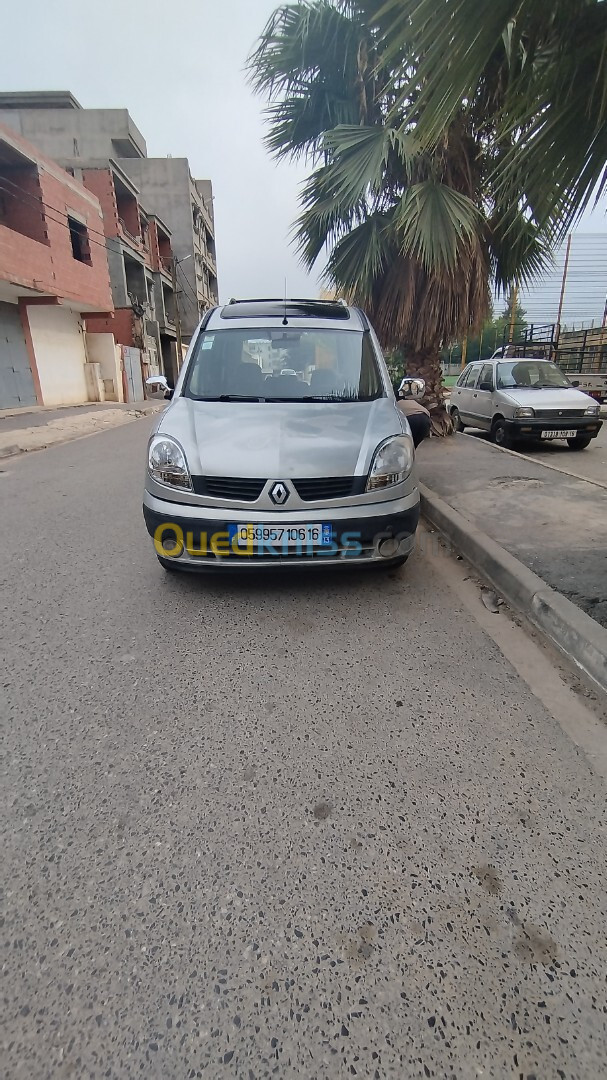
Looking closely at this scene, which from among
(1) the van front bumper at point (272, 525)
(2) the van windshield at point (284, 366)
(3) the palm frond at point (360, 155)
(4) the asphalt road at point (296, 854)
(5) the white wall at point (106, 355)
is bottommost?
(4) the asphalt road at point (296, 854)

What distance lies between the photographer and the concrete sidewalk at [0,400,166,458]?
10.6 meters

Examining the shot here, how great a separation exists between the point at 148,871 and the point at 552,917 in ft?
3.62

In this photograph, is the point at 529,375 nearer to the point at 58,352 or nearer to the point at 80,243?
the point at 58,352

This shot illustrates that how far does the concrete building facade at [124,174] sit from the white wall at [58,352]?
7.90 m

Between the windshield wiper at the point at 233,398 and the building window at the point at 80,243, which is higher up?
the building window at the point at 80,243

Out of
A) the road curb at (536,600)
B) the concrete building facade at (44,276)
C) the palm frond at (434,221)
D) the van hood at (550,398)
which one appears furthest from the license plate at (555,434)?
the concrete building facade at (44,276)

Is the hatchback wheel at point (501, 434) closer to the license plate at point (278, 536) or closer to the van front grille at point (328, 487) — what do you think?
the van front grille at point (328, 487)

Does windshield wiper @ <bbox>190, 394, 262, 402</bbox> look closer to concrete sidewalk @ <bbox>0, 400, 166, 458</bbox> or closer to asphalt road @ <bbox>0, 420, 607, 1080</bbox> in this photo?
asphalt road @ <bbox>0, 420, 607, 1080</bbox>

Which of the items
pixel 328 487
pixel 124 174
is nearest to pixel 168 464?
pixel 328 487

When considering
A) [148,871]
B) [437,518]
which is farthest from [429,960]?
[437,518]

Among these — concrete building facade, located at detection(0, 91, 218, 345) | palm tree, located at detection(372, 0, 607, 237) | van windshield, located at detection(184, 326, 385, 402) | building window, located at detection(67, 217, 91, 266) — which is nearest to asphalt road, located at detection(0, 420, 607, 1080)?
van windshield, located at detection(184, 326, 385, 402)

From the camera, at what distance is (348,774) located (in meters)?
1.87

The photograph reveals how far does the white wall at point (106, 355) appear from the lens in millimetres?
23016

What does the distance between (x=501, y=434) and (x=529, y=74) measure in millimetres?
7106
